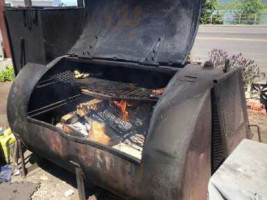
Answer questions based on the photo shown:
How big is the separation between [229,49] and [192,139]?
11.2m

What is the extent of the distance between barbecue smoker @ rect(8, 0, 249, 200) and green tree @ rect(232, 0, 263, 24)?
22944 millimetres

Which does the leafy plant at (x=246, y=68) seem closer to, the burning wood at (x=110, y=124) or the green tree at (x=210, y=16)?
the burning wood at (x=110, y=124)

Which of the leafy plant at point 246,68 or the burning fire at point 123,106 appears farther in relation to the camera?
the leafy plant at point 246,68

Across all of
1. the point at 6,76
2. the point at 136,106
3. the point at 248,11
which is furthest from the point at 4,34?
the point at 248,11

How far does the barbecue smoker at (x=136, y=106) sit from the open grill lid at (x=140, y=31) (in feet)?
0.04

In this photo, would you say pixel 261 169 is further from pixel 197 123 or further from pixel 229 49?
pixel 229 49

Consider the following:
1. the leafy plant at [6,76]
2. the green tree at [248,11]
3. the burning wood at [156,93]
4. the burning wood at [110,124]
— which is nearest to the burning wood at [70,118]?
the burning wood at [110,124]

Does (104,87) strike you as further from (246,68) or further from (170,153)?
(246,68)

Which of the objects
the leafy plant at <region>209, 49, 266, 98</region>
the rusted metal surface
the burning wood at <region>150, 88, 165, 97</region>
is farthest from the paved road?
the rusted metal surface

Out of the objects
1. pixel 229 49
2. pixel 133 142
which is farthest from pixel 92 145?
pixel 229 49

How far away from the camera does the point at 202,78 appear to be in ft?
7.93

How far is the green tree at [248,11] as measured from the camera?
24.0 metres

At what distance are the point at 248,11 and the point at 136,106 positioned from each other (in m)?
26.5

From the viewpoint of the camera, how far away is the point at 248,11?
1041 inches
